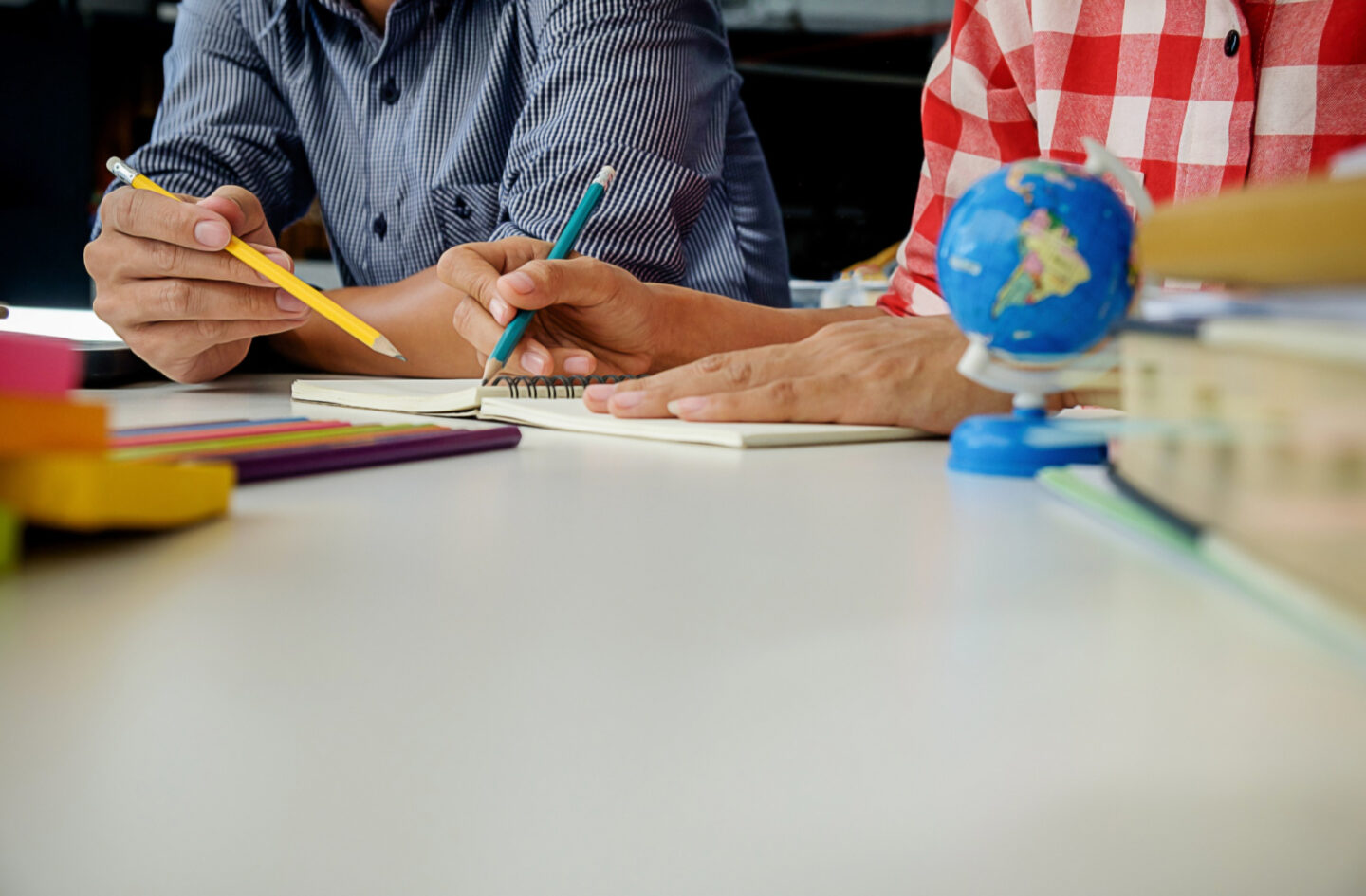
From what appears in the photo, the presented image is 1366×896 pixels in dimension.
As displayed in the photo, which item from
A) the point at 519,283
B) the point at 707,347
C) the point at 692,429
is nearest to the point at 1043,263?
the point at 692,429

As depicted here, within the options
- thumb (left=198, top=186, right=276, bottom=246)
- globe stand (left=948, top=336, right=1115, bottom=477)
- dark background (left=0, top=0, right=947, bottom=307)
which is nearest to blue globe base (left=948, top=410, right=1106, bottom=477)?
globe stand (left=948, top=336, right=1115, bottom=477)

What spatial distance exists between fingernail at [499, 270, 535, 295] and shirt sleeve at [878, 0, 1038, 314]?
0.39 m

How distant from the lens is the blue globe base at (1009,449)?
447 mm

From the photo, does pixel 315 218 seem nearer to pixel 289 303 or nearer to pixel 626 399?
pixel 289 303

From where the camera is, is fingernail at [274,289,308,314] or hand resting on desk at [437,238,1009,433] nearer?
hand resting on desk at [437,238,1009,433]

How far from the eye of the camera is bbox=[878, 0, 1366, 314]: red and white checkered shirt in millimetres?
842

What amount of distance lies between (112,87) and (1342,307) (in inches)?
134

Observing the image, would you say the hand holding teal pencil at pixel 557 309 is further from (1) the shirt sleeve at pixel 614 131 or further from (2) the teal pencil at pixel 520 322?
(1) the shirt sleeve at pixel 614 131

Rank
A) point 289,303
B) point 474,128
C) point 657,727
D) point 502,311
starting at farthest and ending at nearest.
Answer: point 474,128 → point 289,303 → point 502,311 → point 657,727

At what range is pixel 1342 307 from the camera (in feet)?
0.58

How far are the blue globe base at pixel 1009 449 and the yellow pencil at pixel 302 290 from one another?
42 cm

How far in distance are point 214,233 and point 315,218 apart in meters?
2.16

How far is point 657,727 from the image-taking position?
0.19 metres

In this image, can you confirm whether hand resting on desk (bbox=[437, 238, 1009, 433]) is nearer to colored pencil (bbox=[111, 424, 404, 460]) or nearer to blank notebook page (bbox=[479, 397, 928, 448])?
blank notebook page (bbox=[479, 397, 928, 448])
